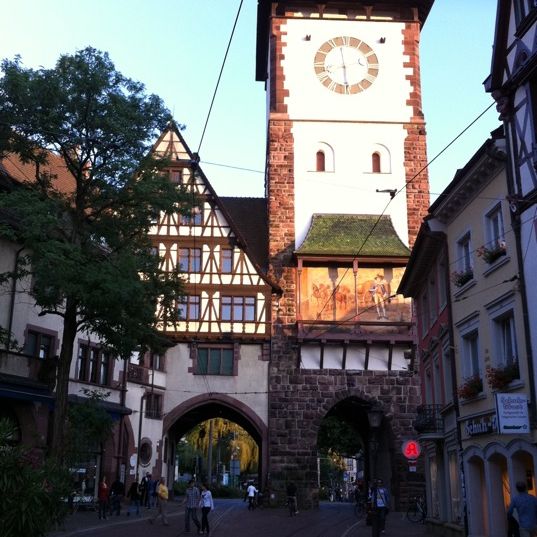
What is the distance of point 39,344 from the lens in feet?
79.5

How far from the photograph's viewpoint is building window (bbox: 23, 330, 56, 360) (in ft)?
77.7

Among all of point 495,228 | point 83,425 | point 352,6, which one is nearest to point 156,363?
point 83,425

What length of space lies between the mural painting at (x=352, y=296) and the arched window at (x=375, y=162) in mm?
4992

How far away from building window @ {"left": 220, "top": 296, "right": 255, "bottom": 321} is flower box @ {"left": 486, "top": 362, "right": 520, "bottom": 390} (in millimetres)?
19245

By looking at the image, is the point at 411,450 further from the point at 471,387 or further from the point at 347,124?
the point at 347,124

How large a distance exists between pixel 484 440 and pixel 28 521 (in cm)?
935

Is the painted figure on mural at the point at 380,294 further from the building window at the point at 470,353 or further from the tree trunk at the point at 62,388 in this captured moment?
the tree trunk at the point at 62,388

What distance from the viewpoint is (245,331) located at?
3316 cm

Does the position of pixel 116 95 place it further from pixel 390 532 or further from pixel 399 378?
pixel 399 378

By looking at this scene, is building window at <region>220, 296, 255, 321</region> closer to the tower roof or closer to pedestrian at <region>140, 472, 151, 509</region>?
Result: pedestrian at <region>140, 472, 151, 509</region>

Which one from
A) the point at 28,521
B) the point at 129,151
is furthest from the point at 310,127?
the point at 28,521

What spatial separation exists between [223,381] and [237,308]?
3.07 meters

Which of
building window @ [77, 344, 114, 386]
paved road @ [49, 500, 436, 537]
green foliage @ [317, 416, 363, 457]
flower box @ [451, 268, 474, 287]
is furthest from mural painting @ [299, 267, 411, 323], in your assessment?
green foliage @ [317, 416, 363, 457]

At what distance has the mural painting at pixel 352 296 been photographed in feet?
108
